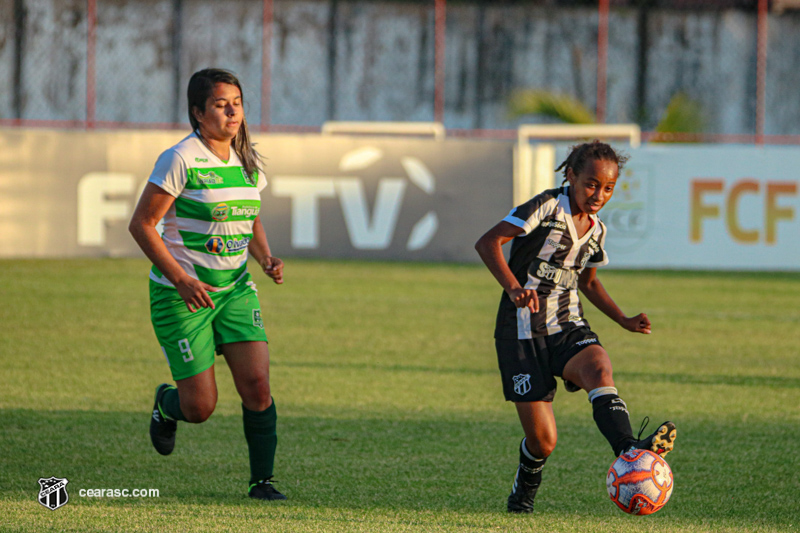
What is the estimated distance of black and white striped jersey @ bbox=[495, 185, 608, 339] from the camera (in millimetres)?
4352

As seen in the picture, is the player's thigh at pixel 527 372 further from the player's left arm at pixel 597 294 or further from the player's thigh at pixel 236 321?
the player's thigh at pixel 236 321

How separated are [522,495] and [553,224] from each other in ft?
3.59

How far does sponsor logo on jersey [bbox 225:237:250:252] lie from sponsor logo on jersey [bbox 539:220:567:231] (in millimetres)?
1227

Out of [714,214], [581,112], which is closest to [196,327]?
[714,214]

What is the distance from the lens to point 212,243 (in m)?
4.45

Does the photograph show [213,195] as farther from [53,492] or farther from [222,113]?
[53,492]

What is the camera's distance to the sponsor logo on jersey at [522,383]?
14.0 ft

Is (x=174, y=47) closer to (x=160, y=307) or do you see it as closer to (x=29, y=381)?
(x=29, y=381)

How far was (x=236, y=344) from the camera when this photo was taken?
4.47 metres

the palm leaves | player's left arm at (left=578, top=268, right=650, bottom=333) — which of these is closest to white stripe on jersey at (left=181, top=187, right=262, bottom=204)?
player's left arm at (left=578, top=268, right=650, bottom=333)

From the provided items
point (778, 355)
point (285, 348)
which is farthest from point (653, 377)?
point (285, 348)

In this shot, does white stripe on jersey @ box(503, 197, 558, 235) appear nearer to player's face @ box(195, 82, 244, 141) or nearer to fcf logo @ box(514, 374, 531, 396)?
fcf logo @ box(514, 374, 531, 396)

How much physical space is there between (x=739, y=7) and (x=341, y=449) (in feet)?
67.0

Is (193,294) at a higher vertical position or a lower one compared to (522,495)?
higher
